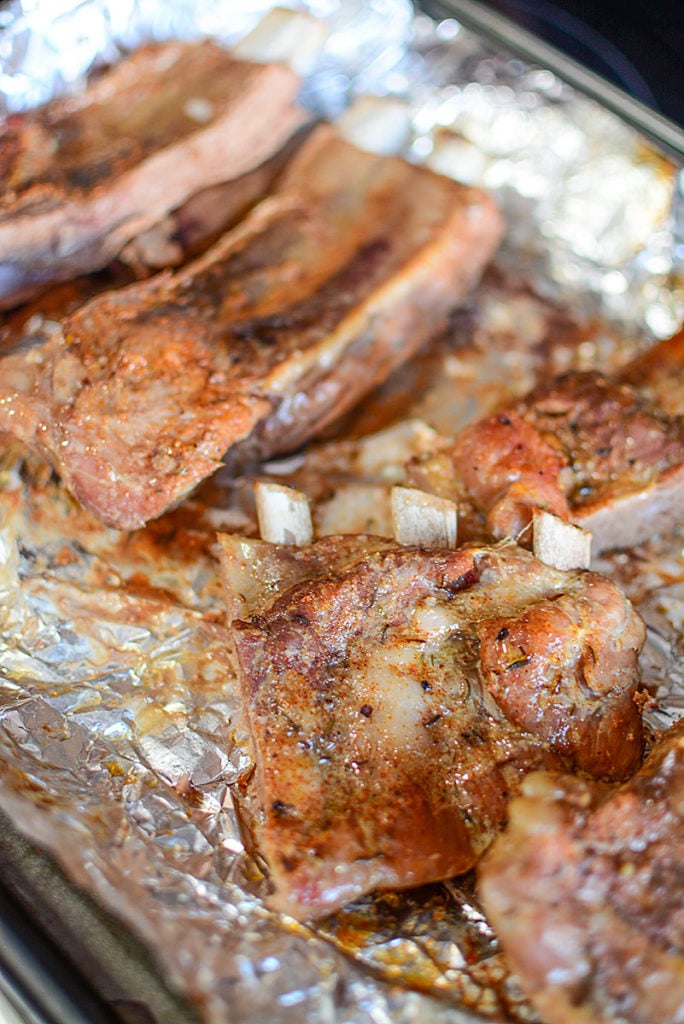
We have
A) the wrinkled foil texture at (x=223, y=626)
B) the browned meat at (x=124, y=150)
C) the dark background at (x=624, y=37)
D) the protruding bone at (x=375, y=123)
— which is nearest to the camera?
the wrinkled foil texture at (x=223, y=626)

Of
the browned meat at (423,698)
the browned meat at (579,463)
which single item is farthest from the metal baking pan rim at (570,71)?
the browned meat at (423,698)

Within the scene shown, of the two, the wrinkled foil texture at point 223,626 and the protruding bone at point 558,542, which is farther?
the protruding bone at point 558,542

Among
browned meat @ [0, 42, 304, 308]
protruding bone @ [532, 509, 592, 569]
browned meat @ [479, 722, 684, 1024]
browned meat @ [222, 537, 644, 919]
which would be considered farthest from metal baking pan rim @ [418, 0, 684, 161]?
browned meat @ [479, 722, 684, 1024]

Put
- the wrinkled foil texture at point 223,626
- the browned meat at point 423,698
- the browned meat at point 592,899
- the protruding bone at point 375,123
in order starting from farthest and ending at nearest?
the protruding bone at point 375,123, the browned meat at point 423,698, the wrinkled foil texture at point 223,626, the browned meat at point 592,899

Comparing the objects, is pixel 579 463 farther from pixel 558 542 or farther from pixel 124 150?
pixel 124 150

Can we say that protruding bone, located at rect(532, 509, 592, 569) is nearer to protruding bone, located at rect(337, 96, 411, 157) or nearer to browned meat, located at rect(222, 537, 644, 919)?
browned meat, located at rect(222, 537, 644, 919)

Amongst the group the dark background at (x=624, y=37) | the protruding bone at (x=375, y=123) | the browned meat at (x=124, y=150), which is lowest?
the dark background at (x=624, y=37)

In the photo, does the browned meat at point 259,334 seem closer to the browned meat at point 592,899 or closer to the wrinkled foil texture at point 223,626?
the wrinkled foil texture at point 223,626

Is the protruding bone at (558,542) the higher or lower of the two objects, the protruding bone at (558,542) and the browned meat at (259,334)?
the lower
